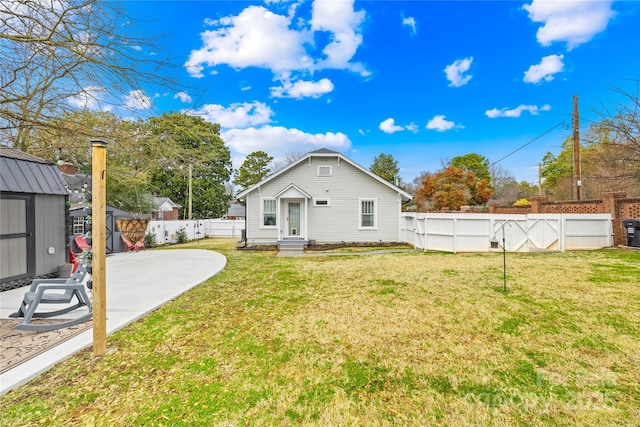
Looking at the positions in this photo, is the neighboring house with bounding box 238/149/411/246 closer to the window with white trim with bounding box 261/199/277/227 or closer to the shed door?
the window with white trim with bounding box 261/199/277/227

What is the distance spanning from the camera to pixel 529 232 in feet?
36.9

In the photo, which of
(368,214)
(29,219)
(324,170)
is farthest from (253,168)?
(29,219)

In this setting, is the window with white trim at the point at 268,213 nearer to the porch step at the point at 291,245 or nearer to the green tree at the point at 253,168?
the porch step at the point at 291,245

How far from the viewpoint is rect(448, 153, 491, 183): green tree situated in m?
37.1

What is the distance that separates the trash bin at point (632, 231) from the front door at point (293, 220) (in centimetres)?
1346

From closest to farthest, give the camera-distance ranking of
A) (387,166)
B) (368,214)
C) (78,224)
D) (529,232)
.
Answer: (78,224), (529,232), (368,214), (387,166)

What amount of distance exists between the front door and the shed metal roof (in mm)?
8796

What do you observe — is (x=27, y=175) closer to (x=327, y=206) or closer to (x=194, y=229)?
(x=327, y=206)

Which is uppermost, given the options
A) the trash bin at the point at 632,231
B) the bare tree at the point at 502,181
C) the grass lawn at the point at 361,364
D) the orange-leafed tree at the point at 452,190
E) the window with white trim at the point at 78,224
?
the bare tree at the point at 502,181

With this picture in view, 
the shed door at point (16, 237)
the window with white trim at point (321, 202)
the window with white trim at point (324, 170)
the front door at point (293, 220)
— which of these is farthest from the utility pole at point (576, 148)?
the shed door at point (16, 237)

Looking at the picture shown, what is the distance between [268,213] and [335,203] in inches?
136

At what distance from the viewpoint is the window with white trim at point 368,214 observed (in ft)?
46.2

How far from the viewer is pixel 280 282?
260 inches

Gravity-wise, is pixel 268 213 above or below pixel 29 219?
above
